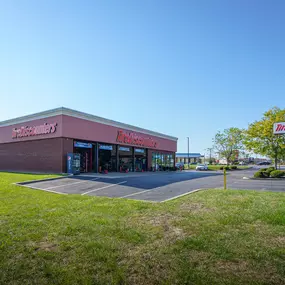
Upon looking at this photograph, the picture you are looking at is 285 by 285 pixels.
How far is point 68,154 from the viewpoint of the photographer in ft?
77.0

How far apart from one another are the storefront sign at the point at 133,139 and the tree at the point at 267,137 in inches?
547

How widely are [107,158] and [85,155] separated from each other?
14.0ft

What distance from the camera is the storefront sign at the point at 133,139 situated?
105 feet

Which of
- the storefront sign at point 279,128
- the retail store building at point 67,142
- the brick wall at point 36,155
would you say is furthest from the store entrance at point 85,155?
the storefront sign at point 279,128

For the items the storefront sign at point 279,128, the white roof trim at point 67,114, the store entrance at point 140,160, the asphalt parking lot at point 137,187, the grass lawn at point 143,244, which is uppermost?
Result: the white roof trim at point 67,114

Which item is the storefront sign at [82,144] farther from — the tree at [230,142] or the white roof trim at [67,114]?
the tree at [230,142]

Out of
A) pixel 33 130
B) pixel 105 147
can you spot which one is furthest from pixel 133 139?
pixel 33 130

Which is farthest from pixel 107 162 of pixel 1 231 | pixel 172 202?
pixel 1 231

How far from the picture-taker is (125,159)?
34.6 metres

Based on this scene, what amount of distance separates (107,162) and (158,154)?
12.8 metres

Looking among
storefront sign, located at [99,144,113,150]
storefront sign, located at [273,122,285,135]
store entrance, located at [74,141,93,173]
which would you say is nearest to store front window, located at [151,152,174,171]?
storefront sign, located at [99,144,113,150]

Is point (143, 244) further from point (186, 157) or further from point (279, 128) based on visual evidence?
point (186, 157)

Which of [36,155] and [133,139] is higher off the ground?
[133,139]

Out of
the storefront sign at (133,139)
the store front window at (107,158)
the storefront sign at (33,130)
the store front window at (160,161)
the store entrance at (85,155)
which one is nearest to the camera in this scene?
the storefront sign at (33,130)
